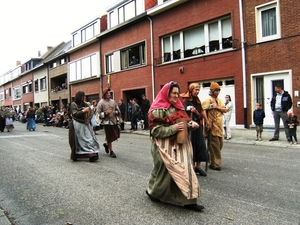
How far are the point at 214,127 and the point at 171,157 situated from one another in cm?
250

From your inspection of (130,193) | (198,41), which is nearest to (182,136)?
(130,193)

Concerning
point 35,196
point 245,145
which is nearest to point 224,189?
point 35,196

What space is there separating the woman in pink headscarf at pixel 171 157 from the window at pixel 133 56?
16025mm

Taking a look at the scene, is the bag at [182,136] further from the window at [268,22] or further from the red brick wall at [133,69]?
the red brick wall at [133,69]

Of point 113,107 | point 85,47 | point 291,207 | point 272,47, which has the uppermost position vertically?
point 85,47

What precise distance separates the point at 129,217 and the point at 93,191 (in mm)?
1257

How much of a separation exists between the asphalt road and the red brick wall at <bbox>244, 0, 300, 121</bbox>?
5.75 m

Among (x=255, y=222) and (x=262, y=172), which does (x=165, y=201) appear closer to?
(x=255, y=222)

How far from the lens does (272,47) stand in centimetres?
1215

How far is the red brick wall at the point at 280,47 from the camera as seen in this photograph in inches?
449

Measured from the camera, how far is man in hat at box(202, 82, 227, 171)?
582 centimetres

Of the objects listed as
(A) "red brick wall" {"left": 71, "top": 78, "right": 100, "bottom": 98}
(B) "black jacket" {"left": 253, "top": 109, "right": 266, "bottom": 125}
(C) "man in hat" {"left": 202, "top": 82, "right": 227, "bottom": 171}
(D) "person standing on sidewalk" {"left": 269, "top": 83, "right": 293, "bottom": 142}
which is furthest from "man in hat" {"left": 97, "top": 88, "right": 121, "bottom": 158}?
(A) "red brick wall" {"left": 71, "top": 78, "right": 100, "bottom": 98}

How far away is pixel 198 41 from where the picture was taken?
15695 millimetres

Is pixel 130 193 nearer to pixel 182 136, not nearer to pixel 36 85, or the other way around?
pixel 182 136
